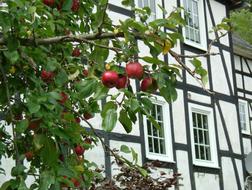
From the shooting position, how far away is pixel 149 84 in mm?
2596

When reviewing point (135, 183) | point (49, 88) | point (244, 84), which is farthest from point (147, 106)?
point (244, 84)

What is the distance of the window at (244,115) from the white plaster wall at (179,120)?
3610mm

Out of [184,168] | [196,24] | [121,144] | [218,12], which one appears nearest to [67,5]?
[121,144]

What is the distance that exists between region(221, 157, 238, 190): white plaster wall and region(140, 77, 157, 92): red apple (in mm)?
10334

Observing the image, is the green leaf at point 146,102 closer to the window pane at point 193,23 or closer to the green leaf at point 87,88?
the green leaf at point 87,88

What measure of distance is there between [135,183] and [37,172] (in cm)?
381

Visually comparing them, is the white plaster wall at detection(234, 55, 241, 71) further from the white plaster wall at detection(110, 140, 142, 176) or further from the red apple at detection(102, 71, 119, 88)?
the red apple at detection(102, 71, 119, 88)

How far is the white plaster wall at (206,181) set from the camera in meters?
11.9

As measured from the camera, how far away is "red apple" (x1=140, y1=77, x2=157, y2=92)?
259cm

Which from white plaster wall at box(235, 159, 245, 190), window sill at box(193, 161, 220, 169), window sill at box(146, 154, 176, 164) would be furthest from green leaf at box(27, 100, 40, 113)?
white plaster wall at box(235, 159, 245, 190)

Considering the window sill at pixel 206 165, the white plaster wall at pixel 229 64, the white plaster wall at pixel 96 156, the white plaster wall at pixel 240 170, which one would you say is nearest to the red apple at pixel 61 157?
the white plaster wall at pixel 96 156

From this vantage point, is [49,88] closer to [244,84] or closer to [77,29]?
[77,29]

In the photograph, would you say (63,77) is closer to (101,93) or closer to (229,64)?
(101,93)

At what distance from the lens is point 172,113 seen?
38.2 ft
